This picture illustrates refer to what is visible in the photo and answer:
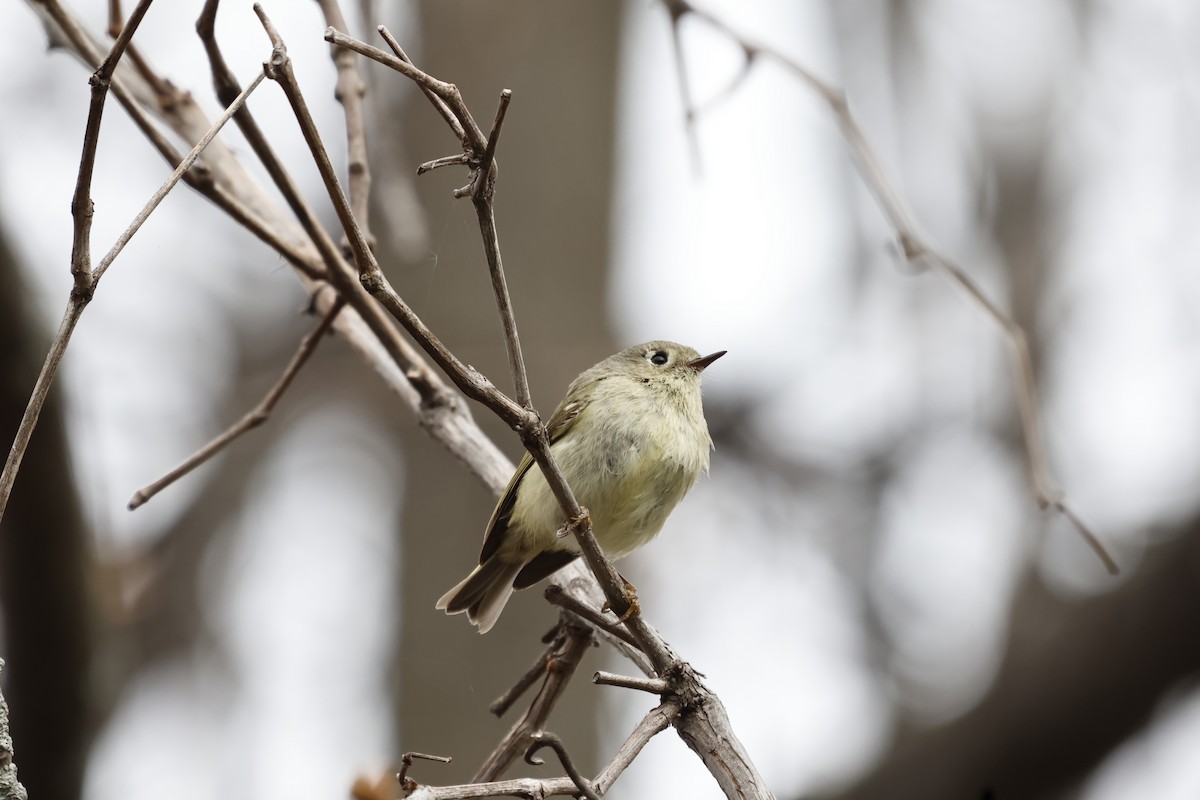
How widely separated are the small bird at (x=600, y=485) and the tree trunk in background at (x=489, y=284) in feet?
4.76

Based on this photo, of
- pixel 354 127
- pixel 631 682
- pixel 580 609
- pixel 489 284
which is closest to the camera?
pixel 631 682

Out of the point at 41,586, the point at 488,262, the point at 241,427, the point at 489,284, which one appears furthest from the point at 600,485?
the point at 489,284

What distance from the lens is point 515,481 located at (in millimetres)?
2721

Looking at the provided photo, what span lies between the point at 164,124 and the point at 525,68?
9.65 feet

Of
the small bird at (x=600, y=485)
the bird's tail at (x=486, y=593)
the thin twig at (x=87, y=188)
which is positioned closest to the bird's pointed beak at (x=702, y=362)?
the small bird at (x=600, y=485)

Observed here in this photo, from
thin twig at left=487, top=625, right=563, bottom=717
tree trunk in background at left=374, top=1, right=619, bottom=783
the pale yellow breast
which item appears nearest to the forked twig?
thin twig at left=487, top=625, right=563, bottom=717

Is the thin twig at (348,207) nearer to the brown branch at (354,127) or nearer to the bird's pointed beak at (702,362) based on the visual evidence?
the brown branch at (354,127)

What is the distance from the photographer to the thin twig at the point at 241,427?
2354 millimetres

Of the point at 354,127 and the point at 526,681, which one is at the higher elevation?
the point at 354,127

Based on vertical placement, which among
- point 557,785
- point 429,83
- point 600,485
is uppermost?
point 429,83

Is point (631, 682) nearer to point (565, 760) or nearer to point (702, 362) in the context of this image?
point (565, 760)

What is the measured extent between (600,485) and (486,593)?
1.56ft

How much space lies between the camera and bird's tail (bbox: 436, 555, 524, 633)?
122 inches

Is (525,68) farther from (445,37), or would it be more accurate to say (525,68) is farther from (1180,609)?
(1180,609)
